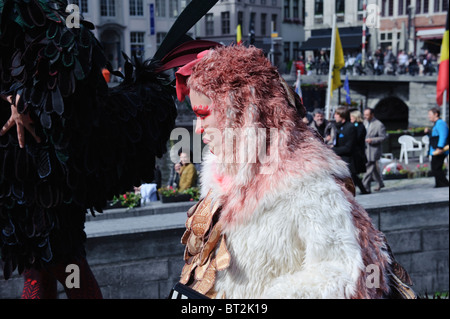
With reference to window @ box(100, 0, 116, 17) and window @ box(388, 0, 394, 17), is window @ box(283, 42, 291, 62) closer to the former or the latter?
window @ box(388, 0, 394, 17)

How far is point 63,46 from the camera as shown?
2586 mm

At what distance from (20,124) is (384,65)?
101 feet

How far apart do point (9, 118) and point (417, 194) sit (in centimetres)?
406

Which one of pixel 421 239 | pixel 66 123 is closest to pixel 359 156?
pixel 421 239

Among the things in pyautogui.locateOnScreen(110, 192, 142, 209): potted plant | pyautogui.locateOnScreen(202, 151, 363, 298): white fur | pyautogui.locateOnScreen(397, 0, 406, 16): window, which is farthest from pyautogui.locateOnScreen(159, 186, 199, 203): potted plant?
pyautogui.locateOnScreen(397, 0, 406, 16): window

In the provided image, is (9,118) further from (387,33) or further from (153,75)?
(387,33)

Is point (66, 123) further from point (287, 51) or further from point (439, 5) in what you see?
point (287, 51)

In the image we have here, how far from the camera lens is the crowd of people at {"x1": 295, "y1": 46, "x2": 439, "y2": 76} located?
97.1ft

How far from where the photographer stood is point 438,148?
9.20 m

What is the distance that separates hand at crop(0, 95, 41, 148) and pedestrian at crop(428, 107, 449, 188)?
7.50 m

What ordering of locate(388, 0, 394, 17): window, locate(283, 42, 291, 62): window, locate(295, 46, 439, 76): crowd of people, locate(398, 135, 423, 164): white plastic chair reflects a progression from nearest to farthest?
locate(398, 135, 423, 164): white plastic chair, locate(388, 0, 394, 17): window, locate(295, 46, 439, 76): crowd of people, locate(283, 42, 291, 62): window

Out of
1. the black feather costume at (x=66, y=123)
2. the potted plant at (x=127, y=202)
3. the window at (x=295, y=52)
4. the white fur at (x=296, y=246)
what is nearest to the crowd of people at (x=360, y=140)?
the potted plant at (x=127, y=202)

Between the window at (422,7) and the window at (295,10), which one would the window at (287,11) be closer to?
the window at (295,10)
